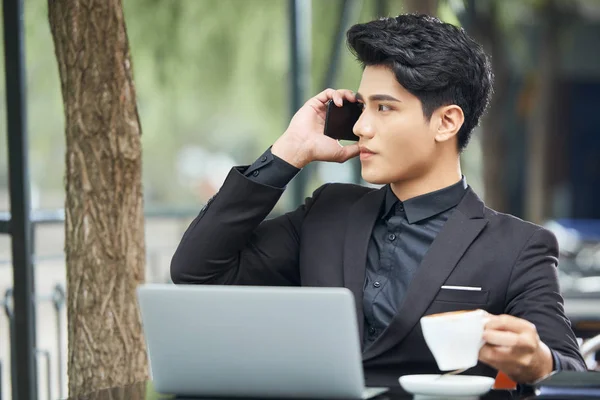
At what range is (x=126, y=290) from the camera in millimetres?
2723

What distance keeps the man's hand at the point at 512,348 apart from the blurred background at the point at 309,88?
6.36ft

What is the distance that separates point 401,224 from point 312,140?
0.28 meters

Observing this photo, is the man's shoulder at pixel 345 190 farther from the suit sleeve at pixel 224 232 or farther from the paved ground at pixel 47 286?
the paved ground at pixel 47 286

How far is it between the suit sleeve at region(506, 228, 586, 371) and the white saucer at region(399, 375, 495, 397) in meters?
0.34

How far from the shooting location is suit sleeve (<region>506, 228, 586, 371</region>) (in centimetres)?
214

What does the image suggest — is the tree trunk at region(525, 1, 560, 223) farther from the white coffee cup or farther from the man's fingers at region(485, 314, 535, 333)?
the white coffee cup

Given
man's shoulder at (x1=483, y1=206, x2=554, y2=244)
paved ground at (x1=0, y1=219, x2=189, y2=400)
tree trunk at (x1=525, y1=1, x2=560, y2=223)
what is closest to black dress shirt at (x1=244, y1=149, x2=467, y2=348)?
man's shoulder at (x1=483, y1=206, x2=554, y2=244)

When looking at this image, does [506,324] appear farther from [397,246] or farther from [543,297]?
[397,246]

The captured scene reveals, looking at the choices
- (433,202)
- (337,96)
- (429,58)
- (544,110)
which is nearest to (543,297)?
(433,202)

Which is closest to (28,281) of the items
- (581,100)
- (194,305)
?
(194,305)

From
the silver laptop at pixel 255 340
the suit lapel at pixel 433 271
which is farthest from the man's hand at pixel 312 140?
the silver laptop at pixel 255 340

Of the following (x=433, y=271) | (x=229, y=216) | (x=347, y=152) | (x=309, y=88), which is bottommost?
(x=433, y=271)

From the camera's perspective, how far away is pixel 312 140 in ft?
8.00

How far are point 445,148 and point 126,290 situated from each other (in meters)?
Answer: 0.91
